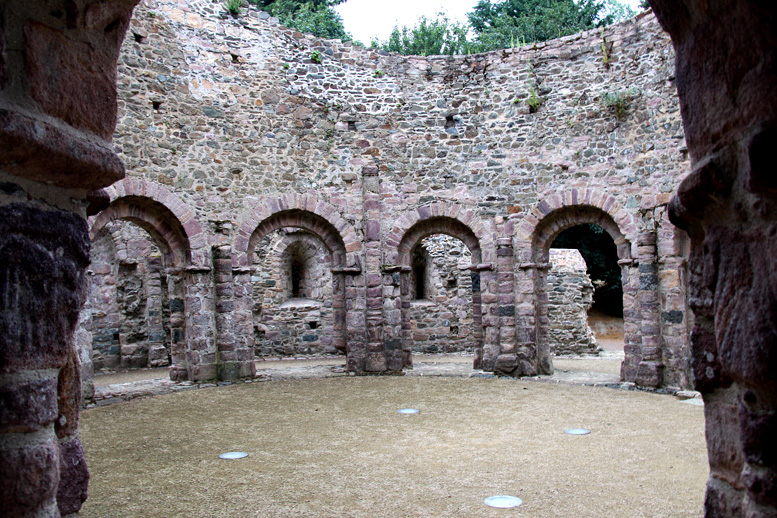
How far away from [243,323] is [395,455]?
5.84 metres

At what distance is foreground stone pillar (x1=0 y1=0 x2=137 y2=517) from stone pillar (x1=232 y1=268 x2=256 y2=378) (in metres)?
8.93

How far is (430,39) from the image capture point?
1027 inches

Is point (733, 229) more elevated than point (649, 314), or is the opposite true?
point (733, 229)

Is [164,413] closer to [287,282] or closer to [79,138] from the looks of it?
[79,138]

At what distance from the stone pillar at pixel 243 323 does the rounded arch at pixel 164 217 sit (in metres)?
0.70

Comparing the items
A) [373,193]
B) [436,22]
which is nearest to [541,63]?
[373,193]

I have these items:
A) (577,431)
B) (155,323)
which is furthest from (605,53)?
(155,323)

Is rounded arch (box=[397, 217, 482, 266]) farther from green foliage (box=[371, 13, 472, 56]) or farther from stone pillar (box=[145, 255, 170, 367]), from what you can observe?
green foliage (box=[371, 13, 472, 56])

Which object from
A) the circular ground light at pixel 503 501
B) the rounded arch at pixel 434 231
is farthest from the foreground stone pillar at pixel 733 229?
the rounded arch at pixel 434 231

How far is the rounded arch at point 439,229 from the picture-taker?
37.5ft

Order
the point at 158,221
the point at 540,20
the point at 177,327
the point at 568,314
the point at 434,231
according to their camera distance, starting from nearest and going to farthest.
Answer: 1. the point at 158,221
2. the point at 177,327
3. the point at 434,231
4. the point at 568,314
5. the point at 540,20

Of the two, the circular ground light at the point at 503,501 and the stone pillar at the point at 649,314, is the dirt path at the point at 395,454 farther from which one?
the stone pillar at the point at 649,314

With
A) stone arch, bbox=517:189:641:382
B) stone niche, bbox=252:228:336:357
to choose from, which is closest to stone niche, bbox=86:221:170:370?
stone niche, bbox=252:228:336:357

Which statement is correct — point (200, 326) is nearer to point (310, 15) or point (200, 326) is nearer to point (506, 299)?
point (506, 299)
